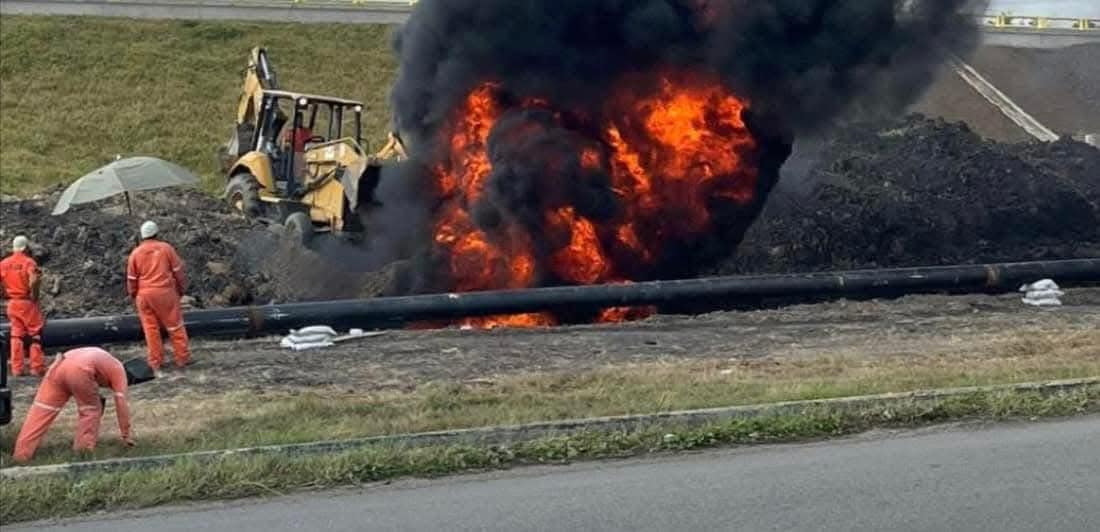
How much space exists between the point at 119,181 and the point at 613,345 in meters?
5.34

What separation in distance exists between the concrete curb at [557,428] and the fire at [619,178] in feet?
21.4

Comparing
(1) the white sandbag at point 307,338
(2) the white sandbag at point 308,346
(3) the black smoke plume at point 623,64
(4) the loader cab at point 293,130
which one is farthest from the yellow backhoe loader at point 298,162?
(2) the white sandbag at point 308,346

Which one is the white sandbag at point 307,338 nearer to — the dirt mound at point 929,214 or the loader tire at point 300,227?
the loader tire at point 300,227

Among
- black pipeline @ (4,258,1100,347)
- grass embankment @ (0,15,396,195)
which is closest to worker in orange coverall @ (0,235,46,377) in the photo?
black pipeline @ (4,258,1100,347)

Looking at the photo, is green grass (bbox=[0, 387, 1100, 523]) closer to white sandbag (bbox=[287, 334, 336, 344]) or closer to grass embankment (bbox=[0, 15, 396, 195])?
white sandbag (bbox=[287, 334, 336, 344])

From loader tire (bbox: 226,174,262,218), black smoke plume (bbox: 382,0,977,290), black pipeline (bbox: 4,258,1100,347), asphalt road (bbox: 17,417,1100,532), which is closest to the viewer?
asphalt road (bbox: 17,417,1100,532)

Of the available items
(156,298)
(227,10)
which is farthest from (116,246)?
(227,10)

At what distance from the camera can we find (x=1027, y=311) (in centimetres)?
1352

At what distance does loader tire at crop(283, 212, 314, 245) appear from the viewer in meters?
18.2

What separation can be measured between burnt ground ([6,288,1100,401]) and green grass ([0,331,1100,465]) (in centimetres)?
35

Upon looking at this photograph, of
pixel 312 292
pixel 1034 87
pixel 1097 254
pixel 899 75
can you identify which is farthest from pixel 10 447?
pixel 1034 87

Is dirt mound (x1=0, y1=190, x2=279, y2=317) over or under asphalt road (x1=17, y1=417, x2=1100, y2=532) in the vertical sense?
over

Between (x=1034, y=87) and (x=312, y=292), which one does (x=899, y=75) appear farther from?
(x=1034, y=87)

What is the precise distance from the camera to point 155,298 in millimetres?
10914
